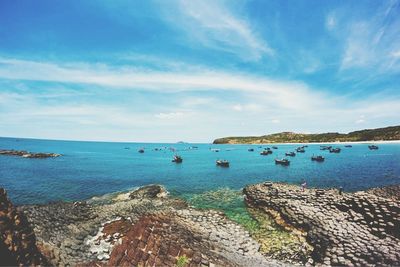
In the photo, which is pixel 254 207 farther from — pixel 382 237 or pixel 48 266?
pixel 48 266

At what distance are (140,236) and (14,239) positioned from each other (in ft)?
26.0

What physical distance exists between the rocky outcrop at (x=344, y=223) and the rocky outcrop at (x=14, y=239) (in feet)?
62.6

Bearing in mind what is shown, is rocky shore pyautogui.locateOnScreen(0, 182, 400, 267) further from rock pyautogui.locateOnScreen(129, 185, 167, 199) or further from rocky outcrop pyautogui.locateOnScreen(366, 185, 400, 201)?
rocky outcrop pyautogui.locateOnScreen(366, 185, 400, 201)

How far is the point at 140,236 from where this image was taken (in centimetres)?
1789

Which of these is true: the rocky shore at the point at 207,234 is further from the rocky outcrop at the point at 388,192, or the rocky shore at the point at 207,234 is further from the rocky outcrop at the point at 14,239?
the rocky outcrop at the point at 388,192

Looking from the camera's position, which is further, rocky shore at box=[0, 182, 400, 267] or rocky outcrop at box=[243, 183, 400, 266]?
rocky outcrop at box=[243, 183, 400, 266]

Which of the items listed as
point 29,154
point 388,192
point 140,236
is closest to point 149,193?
point 140,236

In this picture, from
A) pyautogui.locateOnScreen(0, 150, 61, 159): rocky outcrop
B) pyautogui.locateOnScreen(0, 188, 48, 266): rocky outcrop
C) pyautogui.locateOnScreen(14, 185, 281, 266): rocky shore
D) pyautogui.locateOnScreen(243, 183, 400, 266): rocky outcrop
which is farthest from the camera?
pyautogui.locateOnScreen(0, 150, 61, 159): rocky outcrop

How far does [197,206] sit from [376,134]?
191m

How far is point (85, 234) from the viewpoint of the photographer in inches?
946

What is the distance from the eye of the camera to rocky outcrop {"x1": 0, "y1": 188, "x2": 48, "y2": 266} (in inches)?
449

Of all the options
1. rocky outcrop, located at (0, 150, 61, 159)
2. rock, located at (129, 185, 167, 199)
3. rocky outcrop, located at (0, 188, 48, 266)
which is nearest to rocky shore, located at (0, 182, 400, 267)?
rocky outcrop, located at (0, 188, 48, 266)

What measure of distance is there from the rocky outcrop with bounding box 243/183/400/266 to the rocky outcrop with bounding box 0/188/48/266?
62.6 ft

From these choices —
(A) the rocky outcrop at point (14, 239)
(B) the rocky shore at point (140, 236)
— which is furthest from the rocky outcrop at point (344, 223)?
(A) the rocky outcrop at point (14, 239)
